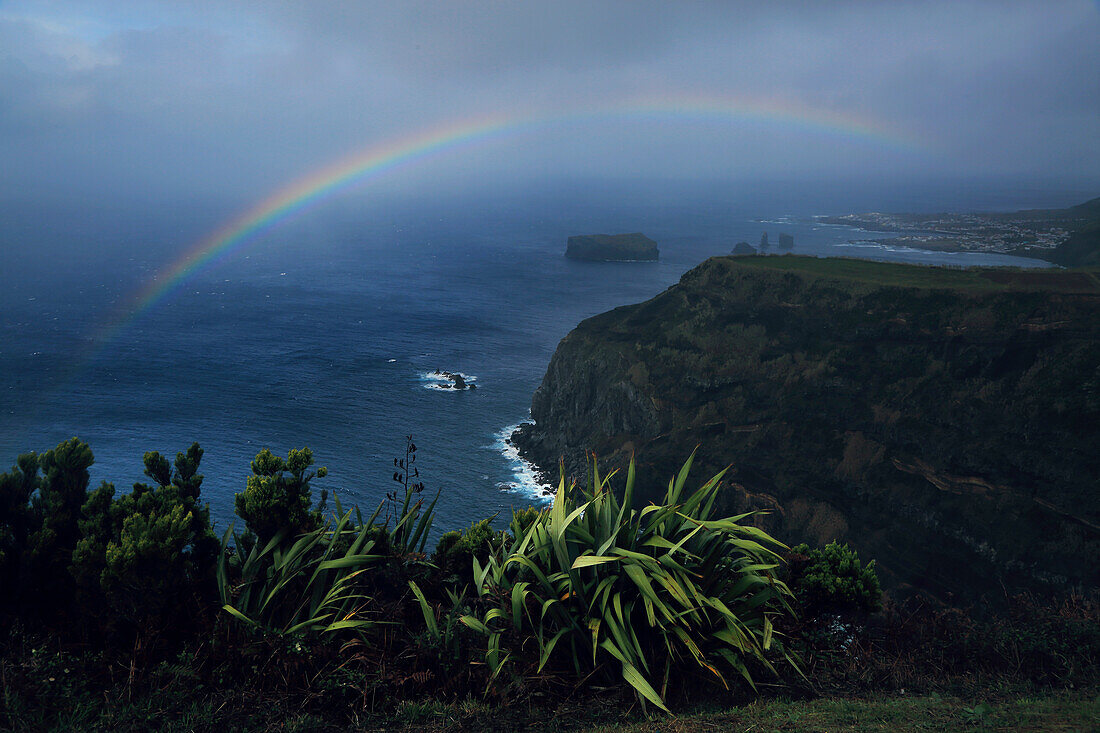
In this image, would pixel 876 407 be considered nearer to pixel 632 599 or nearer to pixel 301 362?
pixel 632 599

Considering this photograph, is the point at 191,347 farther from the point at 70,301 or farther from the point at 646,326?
the point at 646,326

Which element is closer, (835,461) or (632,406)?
(835,461)

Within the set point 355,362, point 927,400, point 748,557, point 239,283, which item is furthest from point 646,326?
point 239,283

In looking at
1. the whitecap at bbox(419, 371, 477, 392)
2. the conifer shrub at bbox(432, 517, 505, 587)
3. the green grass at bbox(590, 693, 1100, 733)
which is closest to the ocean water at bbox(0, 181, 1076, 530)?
the whitecap at bbox(419, 371, 477, 392)

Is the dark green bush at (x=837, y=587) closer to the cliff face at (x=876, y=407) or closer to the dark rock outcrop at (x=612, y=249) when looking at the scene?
the cliff face at (x=876, y=407)

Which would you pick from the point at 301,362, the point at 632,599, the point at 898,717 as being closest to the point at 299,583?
the point at 632,599

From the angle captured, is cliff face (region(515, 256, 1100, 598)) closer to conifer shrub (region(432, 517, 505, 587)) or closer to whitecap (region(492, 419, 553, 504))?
whitecap (region(492, 419, 553, 504))

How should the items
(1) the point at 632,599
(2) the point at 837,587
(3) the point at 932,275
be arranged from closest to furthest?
1. (1) the point at 632,599
2. (2) the point at 837,587
3. (3) the point at 932,275
